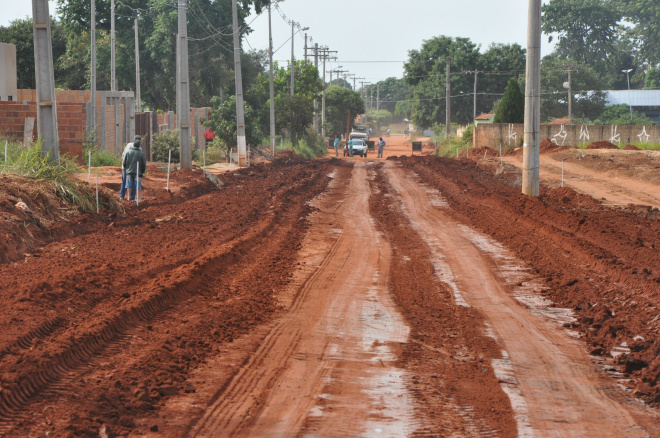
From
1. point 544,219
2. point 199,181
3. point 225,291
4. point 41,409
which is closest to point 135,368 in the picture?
point 41,409

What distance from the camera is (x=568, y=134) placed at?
149ft

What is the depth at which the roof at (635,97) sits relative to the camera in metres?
84.1

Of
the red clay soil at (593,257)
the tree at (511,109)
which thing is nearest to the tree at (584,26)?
the tree at (511,109)

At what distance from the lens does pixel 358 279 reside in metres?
10.9

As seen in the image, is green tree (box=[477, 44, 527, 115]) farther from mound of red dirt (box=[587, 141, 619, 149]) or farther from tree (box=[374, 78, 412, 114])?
tree (box=[374, 78, 412, 114])

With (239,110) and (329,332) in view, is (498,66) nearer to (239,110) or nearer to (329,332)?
(239,110)

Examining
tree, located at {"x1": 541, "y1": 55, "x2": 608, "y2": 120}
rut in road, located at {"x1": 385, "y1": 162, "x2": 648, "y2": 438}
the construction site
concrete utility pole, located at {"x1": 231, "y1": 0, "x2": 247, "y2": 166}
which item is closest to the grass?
the construction site

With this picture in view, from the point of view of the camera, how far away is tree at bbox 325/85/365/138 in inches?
3738

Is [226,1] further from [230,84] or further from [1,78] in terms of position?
[1,78]

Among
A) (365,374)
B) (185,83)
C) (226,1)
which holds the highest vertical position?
(226,1)

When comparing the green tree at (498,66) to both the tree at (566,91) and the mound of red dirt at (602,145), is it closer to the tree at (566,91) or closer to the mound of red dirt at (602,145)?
the tree at (566,91)

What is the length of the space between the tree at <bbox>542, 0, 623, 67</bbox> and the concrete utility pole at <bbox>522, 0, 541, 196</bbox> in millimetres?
78717

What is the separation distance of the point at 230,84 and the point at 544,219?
53385 millimetres

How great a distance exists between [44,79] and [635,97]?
79.7 metres
